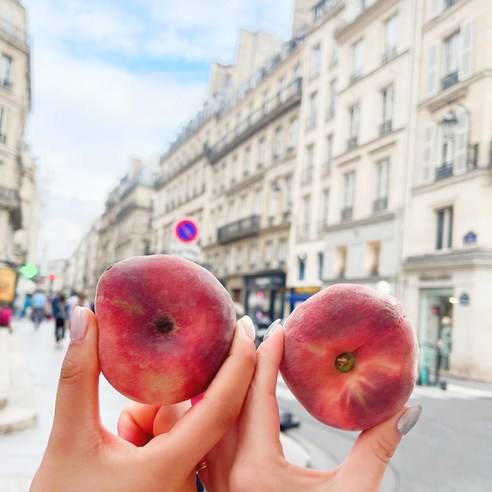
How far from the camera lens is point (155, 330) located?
1058 mm

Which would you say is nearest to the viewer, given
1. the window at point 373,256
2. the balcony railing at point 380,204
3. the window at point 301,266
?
the balcony railing at point 380,204

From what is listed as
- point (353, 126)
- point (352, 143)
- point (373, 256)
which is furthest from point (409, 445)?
point (353, 126)

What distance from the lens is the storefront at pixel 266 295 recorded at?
28875 millimetres

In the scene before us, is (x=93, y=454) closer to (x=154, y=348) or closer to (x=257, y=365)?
(x=154, y=348)

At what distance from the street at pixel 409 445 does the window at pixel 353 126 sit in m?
15.9

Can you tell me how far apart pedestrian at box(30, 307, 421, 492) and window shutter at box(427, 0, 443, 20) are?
72.4 feet

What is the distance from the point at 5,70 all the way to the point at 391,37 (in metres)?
24.8

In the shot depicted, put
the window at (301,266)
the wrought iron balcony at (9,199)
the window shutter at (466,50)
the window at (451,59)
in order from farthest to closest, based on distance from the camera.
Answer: the wrought iron balcony at (9,199) → the window at (301,266) → the window at (451,59) → the window shutter at (466,50)

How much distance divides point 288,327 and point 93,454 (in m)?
0.46

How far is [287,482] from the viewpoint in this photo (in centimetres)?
106

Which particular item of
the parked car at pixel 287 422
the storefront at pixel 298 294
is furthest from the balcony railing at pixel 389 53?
the parked car at pixel 287 422

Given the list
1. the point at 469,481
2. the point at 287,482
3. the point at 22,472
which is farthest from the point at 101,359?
the point at 469,481

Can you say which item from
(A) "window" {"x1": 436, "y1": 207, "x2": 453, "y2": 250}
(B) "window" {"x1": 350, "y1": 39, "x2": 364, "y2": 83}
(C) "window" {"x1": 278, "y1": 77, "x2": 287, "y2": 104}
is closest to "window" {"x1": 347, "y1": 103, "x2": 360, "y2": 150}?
(B) "window" {"x1": 350, "y1": 39, "x2": 364, "y2": 83}

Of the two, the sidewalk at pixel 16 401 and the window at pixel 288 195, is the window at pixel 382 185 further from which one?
the sidewalk at pixel 16 401
